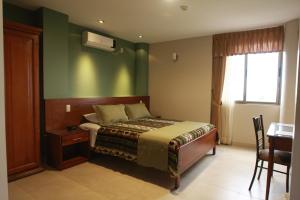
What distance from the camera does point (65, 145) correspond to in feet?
9.98

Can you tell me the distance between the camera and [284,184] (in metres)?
2.65

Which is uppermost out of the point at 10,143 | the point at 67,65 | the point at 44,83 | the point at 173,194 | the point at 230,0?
the point at 230,0

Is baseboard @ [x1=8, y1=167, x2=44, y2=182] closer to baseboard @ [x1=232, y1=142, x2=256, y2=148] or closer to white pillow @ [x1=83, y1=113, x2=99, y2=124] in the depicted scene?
white pillow @ [x1=83, y1=113, x2=99, y2=124]

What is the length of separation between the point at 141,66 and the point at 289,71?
3.36 metres

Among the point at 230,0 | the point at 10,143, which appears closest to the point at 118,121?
the point at 10,143

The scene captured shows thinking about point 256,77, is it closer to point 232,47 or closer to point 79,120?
point 232,47

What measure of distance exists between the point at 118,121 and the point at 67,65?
1.40m

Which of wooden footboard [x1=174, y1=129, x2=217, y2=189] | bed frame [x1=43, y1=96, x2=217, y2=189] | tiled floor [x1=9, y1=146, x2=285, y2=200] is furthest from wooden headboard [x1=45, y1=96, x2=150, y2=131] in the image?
wooden footboard [x1=174, y1=129, x2=217, y2=189]

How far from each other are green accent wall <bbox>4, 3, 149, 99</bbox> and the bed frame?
18 centimetres

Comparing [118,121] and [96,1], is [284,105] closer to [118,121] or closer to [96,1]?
[118,121]

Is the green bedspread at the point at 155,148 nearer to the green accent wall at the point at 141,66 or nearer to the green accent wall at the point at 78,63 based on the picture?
the green accent wall at the point at 78,63

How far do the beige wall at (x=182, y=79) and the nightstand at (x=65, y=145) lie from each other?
2538 mm

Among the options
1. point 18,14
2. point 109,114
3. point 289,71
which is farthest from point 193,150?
point 18,14

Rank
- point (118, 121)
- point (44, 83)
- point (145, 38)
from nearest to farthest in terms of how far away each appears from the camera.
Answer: point (44, 83) → point (118, 121) → point (145, 38)
